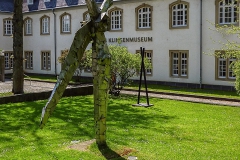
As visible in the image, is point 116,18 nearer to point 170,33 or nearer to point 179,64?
point 170,33

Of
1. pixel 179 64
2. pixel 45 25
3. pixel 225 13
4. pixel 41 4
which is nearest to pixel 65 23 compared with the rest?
pixel 45 25

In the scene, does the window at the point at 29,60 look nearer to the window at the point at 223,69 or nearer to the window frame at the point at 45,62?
the window frame at the point at 45,62

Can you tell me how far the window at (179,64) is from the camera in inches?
1003

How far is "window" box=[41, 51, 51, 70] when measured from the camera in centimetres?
3549

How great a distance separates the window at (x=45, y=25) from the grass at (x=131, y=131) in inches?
733

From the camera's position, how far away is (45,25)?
1407 inches

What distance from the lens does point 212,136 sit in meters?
11.3

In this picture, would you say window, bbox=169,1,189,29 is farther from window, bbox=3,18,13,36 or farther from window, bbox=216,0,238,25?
window, bbox=3,18,13,36

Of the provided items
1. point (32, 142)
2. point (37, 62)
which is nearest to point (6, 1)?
point (37, 62)

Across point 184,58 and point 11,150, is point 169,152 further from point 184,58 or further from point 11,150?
point 184,58

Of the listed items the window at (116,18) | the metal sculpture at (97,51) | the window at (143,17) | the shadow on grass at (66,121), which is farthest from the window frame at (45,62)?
the metal sculpture at (97,51)

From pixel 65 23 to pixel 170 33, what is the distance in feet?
37.7

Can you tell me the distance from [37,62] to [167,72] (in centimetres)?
1525

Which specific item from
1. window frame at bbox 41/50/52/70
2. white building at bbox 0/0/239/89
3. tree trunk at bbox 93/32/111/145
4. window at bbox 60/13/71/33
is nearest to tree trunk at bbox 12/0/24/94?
white building at bbox 0/0/239/89
